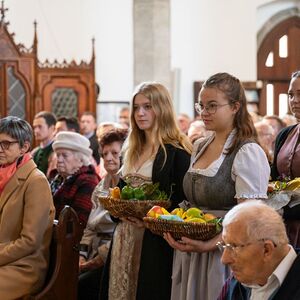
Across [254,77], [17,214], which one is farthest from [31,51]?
[17,214]

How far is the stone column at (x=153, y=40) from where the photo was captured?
42.7 ft

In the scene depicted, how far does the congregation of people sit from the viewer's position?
8.82 feet

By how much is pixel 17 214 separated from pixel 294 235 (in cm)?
173

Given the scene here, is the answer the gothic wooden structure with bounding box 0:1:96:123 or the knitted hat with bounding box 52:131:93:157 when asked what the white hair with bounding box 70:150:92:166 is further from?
the gothic wooden structure with bounding box 0:1:96:123

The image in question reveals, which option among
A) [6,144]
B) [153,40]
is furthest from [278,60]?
[6,144]

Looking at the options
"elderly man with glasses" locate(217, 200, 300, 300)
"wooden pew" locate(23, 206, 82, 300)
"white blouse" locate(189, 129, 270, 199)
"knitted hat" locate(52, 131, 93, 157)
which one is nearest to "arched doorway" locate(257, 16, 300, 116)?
"knitted hat" locate(52, 131, 93, 157)

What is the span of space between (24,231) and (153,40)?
8.99 metres

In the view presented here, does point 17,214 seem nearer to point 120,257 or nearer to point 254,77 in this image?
point 120,257

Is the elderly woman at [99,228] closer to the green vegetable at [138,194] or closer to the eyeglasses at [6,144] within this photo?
the eyeglasses at [6,144]

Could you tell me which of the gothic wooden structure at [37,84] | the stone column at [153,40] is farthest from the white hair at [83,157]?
the stone column at [153,40]

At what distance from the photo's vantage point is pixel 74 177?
17.7 ft

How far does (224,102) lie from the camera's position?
11.7 feet

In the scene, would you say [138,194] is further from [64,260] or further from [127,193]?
[64,260]

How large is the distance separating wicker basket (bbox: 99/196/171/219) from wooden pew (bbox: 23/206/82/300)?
0.69 meters
